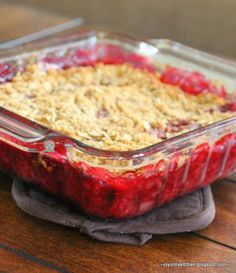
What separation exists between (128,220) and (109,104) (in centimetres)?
26

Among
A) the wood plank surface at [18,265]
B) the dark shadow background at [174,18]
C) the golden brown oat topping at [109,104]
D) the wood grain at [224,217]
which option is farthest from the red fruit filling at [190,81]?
the dark shadow background at [174,18]

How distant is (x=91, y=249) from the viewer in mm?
762

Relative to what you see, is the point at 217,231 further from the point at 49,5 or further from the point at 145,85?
the point at 49,5

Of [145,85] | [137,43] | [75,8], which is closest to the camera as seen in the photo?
[145,85]

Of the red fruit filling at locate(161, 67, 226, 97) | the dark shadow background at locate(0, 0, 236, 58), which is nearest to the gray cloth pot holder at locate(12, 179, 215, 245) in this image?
the red fruit filling at locate(161, 67, 226, 97)

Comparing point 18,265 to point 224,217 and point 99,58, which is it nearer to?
point 224,217

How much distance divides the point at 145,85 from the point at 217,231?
1.28ft

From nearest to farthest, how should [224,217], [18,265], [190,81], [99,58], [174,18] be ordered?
[18,265], [224,217], [190,81], [99,58], [174,18]

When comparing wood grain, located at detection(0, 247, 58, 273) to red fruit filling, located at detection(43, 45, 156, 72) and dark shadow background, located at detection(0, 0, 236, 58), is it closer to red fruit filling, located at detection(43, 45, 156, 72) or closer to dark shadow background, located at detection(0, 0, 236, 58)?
red fruit filling, located at detection(43, 45, 156, 72)

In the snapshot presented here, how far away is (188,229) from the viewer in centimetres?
80

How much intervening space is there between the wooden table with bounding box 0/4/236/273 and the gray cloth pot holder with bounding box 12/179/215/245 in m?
0.01

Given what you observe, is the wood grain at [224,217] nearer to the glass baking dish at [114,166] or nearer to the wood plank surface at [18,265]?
the glass baking dish at [114,166]

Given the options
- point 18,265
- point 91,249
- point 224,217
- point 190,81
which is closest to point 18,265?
point 18,265

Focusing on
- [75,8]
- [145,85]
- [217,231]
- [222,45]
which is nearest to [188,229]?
[217,231]
